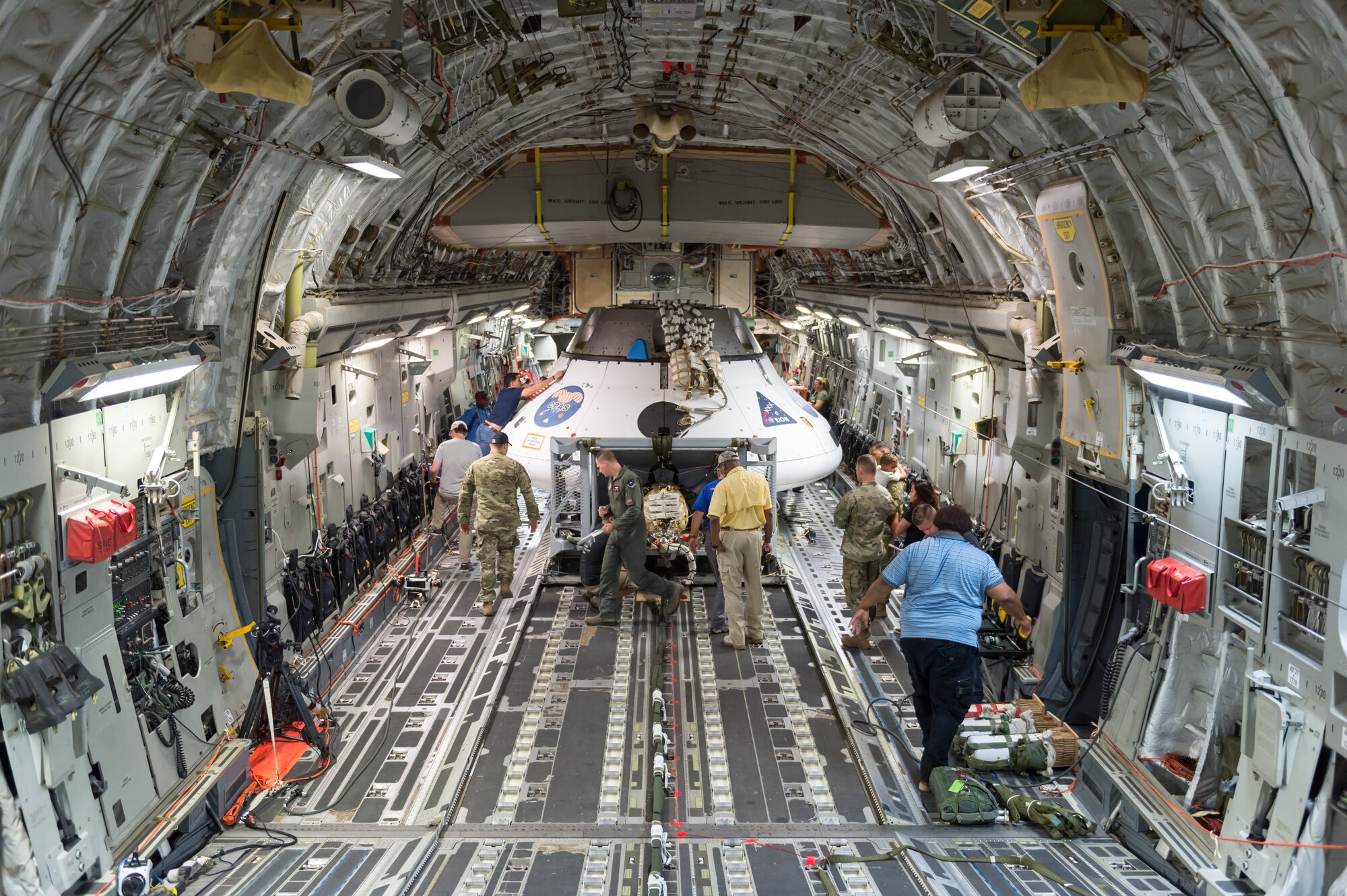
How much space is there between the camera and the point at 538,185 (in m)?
10.2

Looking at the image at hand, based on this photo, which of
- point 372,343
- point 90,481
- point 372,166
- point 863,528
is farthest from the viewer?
point 372,343

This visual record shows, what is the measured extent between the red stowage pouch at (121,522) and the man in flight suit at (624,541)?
383 centimetres

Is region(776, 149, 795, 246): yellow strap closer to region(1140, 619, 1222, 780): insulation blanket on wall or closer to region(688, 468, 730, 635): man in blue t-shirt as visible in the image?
region(688, 468, 730, 635): man in blue t-shirt

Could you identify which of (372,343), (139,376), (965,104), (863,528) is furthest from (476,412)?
(965,104)

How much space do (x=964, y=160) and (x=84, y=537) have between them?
17.6 feet

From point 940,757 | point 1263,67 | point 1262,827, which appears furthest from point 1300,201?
point 940,757

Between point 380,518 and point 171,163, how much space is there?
568 cm

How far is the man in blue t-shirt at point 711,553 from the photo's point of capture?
8.04 m

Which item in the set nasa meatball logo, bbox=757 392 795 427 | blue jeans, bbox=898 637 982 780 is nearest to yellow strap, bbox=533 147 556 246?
nasa meatball logo, bbox=757 392 795 427

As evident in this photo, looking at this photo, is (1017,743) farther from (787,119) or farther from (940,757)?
(787,119)

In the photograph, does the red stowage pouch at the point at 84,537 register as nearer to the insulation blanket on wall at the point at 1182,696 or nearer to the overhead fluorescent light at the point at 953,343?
the insulation blanket on wall at the point at 1182,696

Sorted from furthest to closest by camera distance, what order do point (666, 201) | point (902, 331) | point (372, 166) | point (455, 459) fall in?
point (902, 331) < point (455, 459) < point (666, 201) < point (372, 166)

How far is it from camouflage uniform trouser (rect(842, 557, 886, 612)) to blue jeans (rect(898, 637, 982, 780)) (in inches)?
94.6

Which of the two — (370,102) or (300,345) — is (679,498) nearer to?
(300,345)
